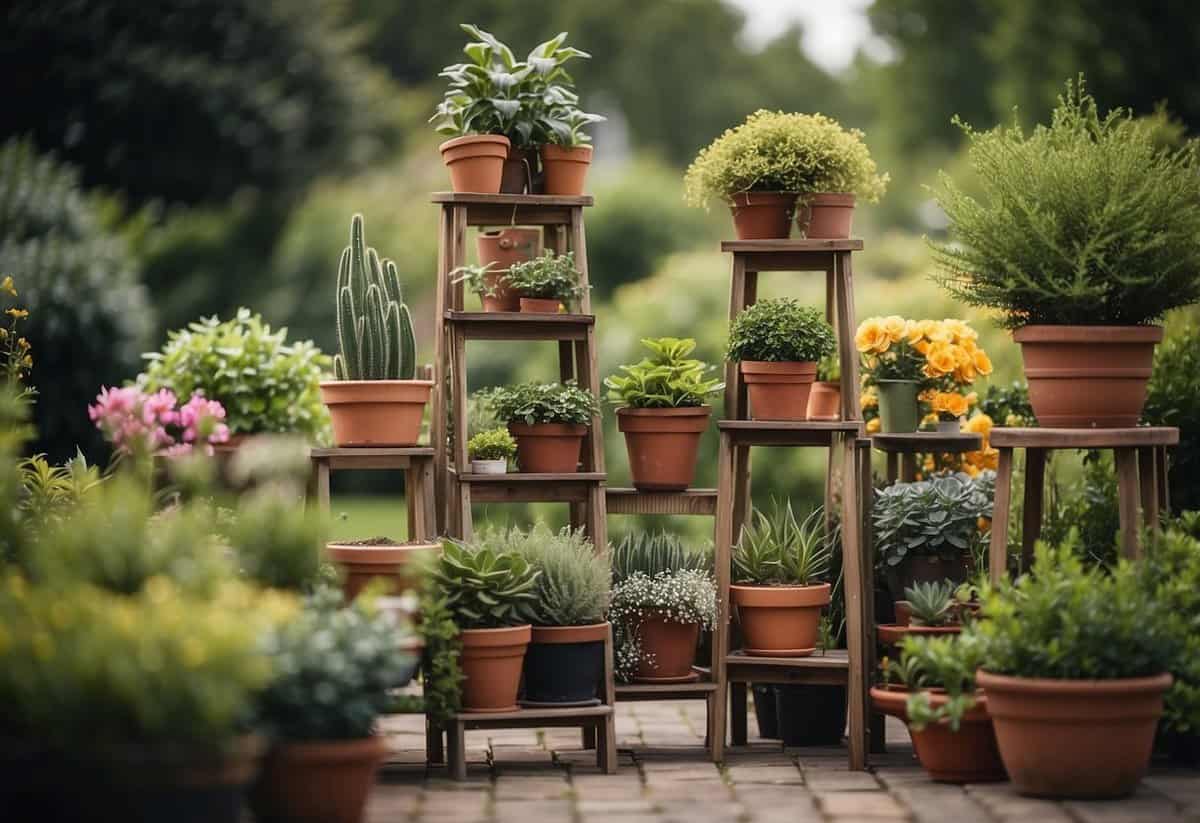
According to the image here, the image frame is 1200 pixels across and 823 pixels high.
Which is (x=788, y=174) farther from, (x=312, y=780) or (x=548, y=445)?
(x=312, y=780)

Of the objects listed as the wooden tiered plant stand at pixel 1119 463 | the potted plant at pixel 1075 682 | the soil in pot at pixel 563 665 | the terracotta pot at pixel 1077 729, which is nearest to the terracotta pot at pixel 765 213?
the wooden tiered plant stand at pixel 1119 463

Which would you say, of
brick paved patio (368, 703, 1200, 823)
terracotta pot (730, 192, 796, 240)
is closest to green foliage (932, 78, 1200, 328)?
terracotta pot (730, 192, 796, 240)

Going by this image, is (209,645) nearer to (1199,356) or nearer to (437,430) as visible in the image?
(437,430)

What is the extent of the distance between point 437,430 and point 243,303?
13.3 meters

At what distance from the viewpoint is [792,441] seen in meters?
5.38

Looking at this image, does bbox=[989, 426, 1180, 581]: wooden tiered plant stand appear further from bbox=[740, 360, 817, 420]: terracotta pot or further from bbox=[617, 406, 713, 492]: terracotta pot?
bbox=[617, 406, 713, 492]: terracotta pot

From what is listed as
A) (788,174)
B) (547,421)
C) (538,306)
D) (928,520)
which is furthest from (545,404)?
(928,520)

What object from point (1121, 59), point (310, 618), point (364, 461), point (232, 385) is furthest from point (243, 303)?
point (310, 618)

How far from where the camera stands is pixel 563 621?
4.97 metres

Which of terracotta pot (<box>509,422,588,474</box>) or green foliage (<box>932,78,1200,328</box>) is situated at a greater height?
green foliage (<box>932,78,1200,328</box>)

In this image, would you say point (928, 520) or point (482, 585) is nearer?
point (482, 585)

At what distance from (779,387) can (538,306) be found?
34.6 inches

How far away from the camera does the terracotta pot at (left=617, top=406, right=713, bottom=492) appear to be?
17.6 ft

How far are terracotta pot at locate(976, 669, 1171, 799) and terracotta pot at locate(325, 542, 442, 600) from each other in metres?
1.79
